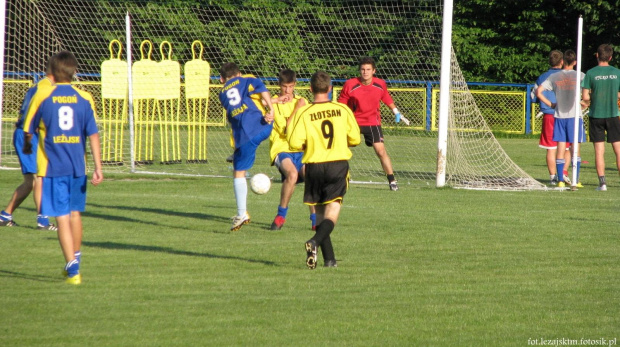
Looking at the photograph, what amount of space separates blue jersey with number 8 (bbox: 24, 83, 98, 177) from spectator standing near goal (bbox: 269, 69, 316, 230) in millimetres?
3291

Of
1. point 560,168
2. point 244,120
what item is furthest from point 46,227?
point 560,168

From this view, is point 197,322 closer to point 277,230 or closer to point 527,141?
point 277,230

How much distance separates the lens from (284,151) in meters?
9.91

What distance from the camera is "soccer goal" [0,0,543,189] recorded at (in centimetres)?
1564

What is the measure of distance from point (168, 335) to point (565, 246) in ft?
15.4

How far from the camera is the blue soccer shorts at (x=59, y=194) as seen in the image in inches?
248

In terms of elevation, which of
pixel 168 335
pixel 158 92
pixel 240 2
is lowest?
pixel 168 335

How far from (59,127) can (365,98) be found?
A: 771cm

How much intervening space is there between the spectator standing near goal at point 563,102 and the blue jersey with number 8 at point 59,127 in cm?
879

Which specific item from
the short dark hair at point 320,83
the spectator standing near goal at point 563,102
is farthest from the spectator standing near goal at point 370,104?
the short dark hair at point 320,83

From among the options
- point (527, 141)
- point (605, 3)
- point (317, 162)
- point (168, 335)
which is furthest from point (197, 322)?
point (605, 3)

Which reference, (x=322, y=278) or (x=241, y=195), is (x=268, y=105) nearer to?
(x=241, y=195)

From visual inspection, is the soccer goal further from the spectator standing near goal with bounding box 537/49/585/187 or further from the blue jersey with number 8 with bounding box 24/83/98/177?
the blue jersey with number 8 with bounding box 24/83/98/177

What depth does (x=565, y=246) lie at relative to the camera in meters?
8.44
